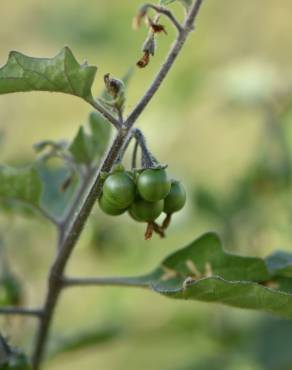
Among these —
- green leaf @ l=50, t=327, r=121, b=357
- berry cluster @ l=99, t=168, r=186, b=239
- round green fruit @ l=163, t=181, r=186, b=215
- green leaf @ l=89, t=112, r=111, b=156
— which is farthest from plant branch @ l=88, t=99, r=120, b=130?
green leaf @ l=50, t=327, r=121, b=357

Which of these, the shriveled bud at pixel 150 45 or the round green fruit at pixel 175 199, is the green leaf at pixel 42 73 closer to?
the shriveled bud at pixel 150 45

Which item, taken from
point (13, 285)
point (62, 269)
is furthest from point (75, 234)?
point (13, 285)

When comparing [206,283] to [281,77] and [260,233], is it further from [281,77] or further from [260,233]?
[281,77]

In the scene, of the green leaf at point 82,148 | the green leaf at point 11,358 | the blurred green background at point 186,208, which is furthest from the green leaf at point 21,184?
the blurred green background at point 186,208

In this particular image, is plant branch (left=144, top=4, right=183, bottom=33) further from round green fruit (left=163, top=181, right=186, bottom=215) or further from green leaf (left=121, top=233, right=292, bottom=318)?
green leaf (left=121, top=233, right=292, bottom=318)

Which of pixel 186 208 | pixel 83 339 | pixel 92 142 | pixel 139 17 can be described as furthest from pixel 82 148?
pixel 186 208

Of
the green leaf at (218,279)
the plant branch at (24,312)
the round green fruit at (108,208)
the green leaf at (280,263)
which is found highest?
the round green fruit at (108,208)
